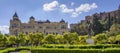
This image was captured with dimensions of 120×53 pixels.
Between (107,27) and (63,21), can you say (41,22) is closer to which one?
(63,21)

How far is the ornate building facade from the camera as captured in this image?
11032cm

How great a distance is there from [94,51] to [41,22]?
92961 millimetres

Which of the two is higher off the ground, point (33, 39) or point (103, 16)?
point (103, 16)

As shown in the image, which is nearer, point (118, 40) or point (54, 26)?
point (118, 40)

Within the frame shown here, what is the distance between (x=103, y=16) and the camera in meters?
138

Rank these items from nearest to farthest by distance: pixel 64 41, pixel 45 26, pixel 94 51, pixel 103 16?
pixel 94 51 < pixel 64 41 < pixel 45 26 < pixel 103 16

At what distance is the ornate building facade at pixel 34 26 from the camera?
362 ft

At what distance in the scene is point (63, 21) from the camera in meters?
118

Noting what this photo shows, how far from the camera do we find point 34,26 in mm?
111938

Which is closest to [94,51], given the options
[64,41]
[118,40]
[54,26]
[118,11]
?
[118,40]

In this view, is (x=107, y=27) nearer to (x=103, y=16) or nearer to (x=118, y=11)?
(x=118, y=11)

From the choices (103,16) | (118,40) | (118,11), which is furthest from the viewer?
(103,16)

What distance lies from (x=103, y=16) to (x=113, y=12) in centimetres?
727

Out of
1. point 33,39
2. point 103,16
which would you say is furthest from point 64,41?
point 103,16
